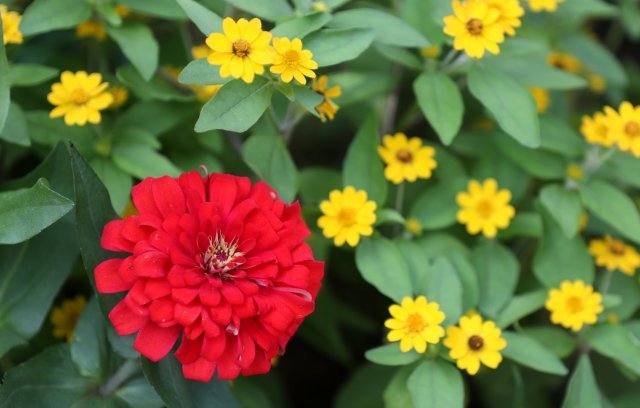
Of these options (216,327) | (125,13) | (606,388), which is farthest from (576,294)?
(125,13)

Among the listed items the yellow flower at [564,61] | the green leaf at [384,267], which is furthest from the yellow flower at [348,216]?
the yellow flower at [564,61]

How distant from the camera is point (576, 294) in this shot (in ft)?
3.32

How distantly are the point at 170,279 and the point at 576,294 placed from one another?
0.54 m

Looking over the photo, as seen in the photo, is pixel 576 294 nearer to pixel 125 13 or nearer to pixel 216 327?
pixel 216 327

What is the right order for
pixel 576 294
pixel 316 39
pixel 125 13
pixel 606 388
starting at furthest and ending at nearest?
pixel 606 388, pixel 125 13, pixel 576 294, pixel 316 39

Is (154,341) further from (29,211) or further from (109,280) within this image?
(29,211)

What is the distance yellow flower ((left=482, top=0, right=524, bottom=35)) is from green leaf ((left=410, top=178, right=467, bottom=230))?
25cm

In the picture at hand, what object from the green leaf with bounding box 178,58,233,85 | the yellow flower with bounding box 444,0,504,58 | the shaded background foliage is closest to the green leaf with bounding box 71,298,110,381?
the shaded background foliage

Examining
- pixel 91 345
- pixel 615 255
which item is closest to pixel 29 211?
pixel 91 345

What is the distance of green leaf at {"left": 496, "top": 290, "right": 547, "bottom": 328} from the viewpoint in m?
0.99

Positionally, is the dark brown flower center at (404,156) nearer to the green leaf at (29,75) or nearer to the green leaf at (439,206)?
the green leaf at (439,206)

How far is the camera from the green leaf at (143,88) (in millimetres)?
1014

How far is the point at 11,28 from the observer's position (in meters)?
0.95

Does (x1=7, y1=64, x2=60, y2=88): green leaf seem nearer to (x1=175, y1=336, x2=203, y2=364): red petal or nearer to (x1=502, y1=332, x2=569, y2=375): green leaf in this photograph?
(x1=175, y1=336, x2=203, y2=364): red petal
